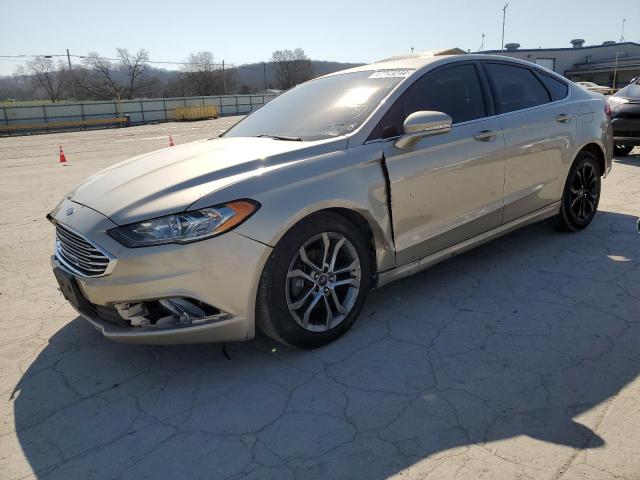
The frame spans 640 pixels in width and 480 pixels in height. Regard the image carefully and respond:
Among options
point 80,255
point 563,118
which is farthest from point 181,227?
point 563,118

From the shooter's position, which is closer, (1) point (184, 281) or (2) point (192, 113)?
(1) point (184, 281)

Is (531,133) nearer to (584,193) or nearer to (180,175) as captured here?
(584,193)

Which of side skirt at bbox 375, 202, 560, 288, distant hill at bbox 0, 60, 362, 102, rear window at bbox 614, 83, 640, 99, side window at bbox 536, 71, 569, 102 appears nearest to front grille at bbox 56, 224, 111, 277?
side skirt at bbox 375, 202, 560, 288

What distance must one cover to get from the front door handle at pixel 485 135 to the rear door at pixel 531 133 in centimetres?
15

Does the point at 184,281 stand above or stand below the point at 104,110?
below

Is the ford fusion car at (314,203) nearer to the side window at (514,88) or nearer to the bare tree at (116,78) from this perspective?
the side window at (514,88)

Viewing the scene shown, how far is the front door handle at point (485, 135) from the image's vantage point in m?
3.67

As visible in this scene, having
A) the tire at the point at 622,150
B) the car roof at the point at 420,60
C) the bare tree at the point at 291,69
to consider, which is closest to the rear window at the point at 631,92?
the tire at the point at 622,150

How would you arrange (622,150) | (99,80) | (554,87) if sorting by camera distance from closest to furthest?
1. (554,87)
2. (622,150)
3. (99,80)

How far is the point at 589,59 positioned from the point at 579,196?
75602mm

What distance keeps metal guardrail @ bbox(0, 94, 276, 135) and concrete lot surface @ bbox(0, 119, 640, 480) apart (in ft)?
98.7

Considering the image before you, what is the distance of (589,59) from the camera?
68.1 meters

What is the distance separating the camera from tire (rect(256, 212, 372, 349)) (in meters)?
2.73

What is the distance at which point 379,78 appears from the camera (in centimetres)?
358
